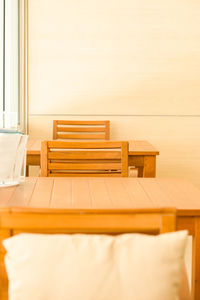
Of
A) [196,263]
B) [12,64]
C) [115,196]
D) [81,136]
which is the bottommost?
[196,263]

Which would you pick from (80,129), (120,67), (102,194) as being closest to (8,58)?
(80,129)

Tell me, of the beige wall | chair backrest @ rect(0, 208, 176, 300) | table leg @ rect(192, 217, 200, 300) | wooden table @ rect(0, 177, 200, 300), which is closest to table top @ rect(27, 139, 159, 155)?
wooden table @ rect(0, 177, 200, 300)

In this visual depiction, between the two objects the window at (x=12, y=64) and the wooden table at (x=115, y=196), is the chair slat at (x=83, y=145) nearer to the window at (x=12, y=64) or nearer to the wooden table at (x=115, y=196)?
the wooden table at (x=115, y=196)

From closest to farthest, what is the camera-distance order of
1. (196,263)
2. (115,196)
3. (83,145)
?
1. (196,263)
2. (115,196)
3. (83,145)

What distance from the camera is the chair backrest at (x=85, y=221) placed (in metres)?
0.99

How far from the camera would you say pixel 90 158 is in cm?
246

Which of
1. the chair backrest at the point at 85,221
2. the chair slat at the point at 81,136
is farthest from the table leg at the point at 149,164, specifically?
the chair backrest at the point at 85,221

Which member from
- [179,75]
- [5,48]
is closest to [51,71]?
[5,48]

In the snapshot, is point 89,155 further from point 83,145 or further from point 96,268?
point 96,268

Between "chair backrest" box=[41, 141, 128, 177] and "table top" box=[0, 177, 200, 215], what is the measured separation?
30 cm

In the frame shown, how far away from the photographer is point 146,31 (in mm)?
4445

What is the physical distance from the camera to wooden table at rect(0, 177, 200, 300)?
63.1 inches

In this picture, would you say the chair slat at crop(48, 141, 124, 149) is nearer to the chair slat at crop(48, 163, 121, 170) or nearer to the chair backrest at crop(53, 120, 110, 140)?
the chair slat at crop(48, 163, 121, 170)

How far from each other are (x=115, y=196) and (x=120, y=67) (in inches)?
112
